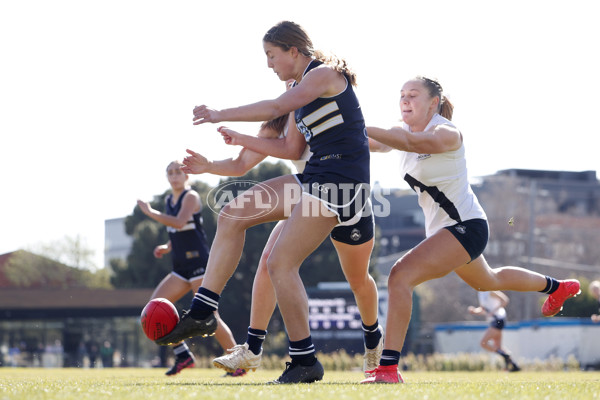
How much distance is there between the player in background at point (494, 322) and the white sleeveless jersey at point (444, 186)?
10.9m

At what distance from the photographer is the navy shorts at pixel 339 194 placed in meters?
6.01

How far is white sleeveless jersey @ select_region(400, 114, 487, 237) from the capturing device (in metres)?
6.67

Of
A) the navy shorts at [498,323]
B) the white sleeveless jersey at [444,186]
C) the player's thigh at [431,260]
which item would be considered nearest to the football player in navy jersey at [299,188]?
the player's thigh at [431,260]

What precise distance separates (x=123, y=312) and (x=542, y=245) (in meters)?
32.9

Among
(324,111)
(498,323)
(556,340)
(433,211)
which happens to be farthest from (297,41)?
(556,340)

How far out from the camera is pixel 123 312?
4347 centimetres

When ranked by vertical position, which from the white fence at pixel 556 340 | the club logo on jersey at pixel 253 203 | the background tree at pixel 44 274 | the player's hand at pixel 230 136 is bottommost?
the white fence at pixel 556 340

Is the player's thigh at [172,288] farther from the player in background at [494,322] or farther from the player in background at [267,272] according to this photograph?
the player in background at [494,322]

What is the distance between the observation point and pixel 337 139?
611 centimetres

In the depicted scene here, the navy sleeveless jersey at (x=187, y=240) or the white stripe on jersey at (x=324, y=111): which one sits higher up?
the white stripe on jersey at (x=324, y=111)

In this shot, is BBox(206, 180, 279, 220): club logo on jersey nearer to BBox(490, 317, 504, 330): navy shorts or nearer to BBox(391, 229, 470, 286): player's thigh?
BBox(391, 229, 470, 286): player's thigh

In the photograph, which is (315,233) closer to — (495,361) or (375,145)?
(375,145)

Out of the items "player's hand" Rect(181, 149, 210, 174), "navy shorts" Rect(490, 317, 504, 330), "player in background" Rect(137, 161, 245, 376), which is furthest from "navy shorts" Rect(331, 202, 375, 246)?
"navy shorts" Rect(490, 317, 504, 330)

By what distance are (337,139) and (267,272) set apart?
1299 mm
